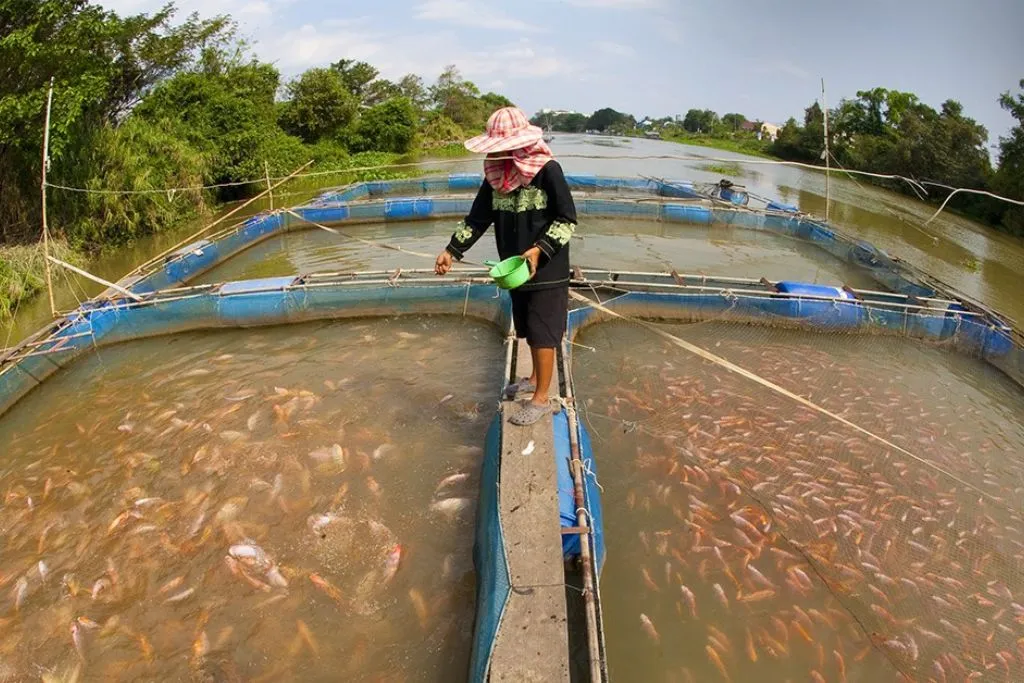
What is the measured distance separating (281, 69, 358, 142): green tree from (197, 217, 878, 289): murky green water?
1759 cm

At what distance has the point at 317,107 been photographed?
27641mm

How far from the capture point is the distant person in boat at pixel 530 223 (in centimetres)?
321

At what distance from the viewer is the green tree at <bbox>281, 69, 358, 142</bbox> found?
90.6 feet

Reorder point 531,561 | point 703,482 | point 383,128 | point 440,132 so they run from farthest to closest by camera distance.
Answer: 1. point 440,132
2. point 383,128
3. point 703,482
4. point 531,561

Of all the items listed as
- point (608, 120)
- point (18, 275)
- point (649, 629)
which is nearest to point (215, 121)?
point (18, 275)

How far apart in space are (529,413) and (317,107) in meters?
28.7

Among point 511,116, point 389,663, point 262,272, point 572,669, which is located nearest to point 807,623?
point 572,669

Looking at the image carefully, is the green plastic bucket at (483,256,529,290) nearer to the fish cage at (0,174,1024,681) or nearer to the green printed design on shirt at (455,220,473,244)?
the green printed design on shirt at (455,220,473,244)

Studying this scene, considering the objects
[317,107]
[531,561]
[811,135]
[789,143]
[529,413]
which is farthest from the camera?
[789,143]

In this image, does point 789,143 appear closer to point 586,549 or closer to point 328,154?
point 328,154

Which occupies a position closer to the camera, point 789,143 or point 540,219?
point 540,219

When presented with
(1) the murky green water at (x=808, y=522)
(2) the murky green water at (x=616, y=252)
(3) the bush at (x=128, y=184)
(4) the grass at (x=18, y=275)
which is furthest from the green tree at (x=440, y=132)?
(1) the murky green water at (x=808, y=522)

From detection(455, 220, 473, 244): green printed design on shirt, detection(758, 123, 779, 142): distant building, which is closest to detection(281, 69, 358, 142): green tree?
detection(455, 220, 473, 244): green printed design on shirt

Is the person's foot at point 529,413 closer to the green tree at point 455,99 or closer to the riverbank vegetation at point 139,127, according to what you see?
the riverbank vegetation at point 139,127
